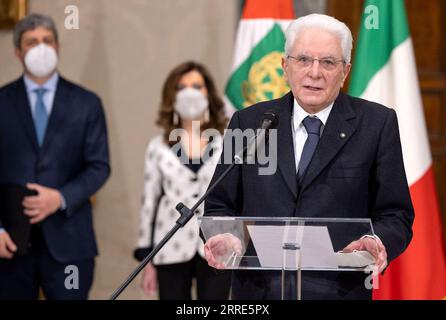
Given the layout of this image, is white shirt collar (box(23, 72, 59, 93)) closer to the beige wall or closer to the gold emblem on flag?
the gold emblem on flag

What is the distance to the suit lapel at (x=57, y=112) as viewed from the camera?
4195 millimetres

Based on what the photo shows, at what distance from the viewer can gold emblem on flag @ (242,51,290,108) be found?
14.5 ft

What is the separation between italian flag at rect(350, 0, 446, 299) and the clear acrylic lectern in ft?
6.20

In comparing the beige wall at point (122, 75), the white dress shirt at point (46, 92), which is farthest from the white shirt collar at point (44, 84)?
the beige wall at point (122, 75)

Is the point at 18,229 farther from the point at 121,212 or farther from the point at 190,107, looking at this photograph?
the point at 121,212

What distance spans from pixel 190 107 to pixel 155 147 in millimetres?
266

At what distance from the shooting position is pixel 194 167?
4.30 meters

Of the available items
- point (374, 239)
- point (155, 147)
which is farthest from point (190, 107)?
point (374, 239)

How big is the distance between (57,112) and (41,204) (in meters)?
0.46

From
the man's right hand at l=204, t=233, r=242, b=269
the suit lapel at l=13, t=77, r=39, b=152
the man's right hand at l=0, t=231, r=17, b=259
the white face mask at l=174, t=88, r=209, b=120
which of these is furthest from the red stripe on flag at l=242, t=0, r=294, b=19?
the man's right hand at l=204, t=233, r=242, b=269

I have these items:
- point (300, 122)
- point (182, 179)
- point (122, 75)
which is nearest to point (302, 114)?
point (300, 122)

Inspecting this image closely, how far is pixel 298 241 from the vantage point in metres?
2.28

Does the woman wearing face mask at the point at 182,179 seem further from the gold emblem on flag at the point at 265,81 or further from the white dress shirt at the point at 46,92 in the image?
the white dress shirt at the point at 46,92

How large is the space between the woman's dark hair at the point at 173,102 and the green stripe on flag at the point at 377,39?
2.21 ft
